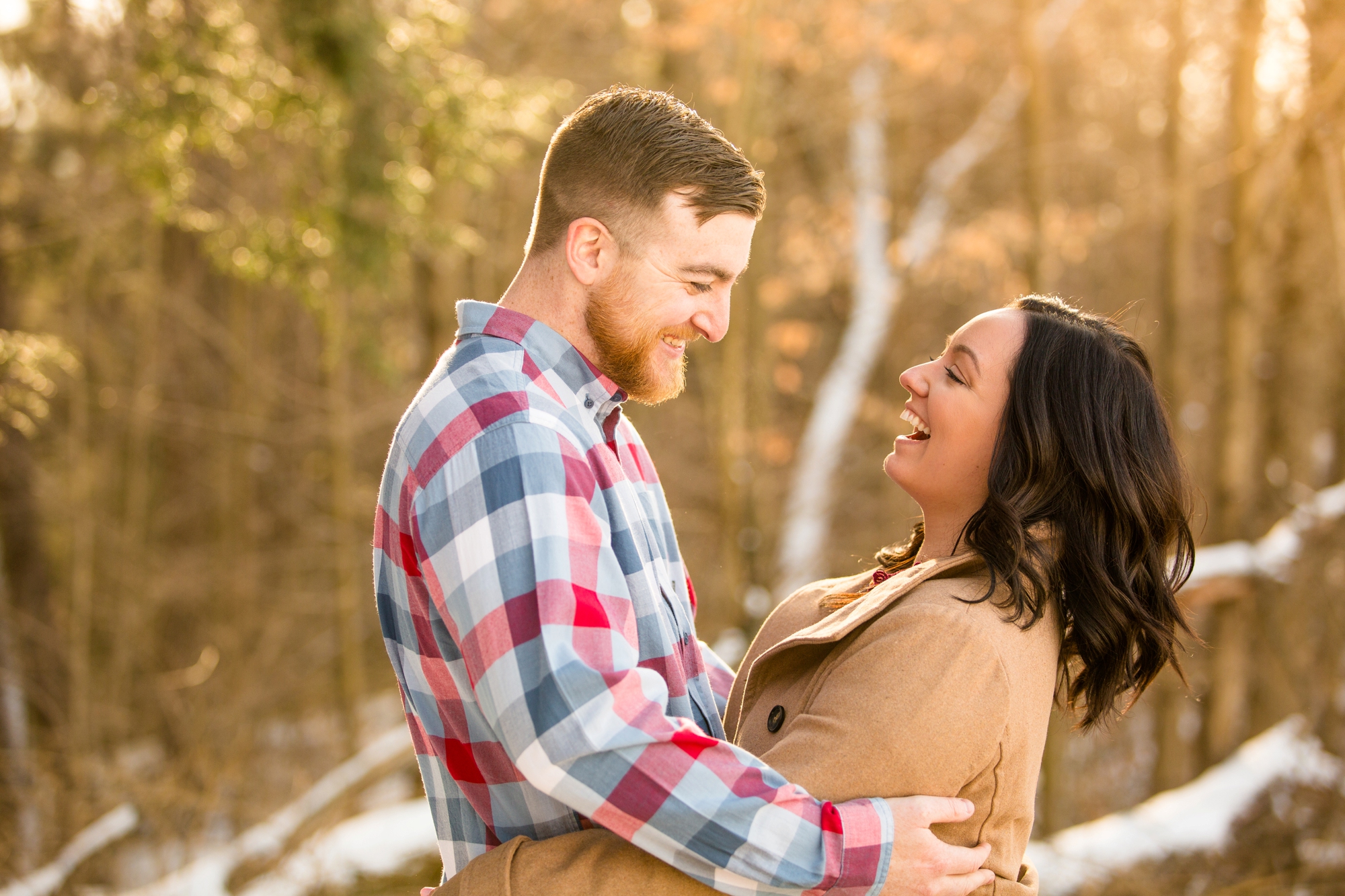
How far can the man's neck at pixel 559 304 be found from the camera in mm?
1645

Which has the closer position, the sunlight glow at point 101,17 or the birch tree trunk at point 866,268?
the sunlight glow at point 101,17

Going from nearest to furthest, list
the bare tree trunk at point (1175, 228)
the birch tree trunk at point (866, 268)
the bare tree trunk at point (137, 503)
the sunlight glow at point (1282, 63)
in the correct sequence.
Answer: the sunlight glow at point (1282, 63)
the bare tree trunk at point (1175, 228)
the birch tree trunk at point (866, 268)
the bare tree trunk at point (137, 503)

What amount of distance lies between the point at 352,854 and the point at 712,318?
3990 mm

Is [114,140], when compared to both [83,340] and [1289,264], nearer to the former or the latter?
[83,340]

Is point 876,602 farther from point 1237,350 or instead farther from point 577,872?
point 1237,350

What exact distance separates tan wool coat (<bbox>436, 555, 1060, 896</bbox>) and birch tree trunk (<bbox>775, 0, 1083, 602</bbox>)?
555 centimetres

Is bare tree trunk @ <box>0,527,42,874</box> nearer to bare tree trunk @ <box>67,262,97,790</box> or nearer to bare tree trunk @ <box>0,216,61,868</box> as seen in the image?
bare tree trunk @ <box>0,216,61,868</box>

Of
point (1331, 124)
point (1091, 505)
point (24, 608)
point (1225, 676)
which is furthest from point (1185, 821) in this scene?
point (24, 608)

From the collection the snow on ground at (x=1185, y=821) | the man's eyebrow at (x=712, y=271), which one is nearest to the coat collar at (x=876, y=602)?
the man's eyebrow at (x=712, y=271)

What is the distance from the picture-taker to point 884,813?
1.43 meters

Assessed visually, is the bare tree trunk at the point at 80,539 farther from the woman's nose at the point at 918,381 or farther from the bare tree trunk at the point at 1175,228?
the bare tree trunk at the point at 1175,228

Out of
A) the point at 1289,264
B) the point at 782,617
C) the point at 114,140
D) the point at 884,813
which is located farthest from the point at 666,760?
the point at 1289,264

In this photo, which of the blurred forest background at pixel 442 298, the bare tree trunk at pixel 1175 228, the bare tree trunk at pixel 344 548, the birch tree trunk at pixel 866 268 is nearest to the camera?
the blurred forest background at pixel 442 298

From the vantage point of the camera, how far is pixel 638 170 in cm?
162
